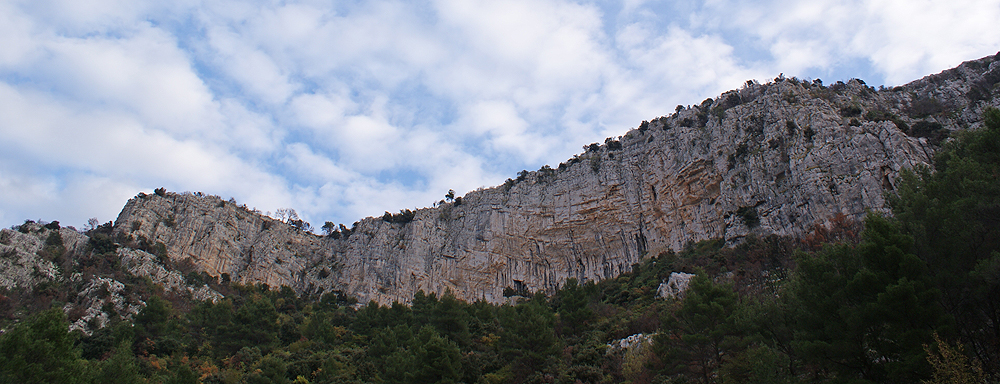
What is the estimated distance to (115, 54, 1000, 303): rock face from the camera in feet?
141

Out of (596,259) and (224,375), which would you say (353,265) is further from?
(224,375)

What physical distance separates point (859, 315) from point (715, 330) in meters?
5.76

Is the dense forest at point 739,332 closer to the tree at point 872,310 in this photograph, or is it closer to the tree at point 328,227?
the tree at point 872,310

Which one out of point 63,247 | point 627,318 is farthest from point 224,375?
point 63,247

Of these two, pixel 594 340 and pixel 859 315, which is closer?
pixel 859 315

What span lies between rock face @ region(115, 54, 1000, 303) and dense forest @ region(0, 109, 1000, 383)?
7.22m

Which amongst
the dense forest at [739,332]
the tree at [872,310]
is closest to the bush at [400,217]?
the dense forest at [739,332]

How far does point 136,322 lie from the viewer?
39312mm

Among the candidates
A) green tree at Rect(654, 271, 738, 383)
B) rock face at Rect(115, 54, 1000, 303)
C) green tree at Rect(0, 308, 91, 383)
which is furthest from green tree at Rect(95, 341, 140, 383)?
rock face at Rect(115, 54, 1000, 303)

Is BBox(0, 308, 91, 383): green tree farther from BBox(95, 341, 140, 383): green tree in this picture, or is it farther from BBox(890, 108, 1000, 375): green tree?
BBox(890, 108, 1000, 375): green tree

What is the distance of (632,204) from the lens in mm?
59125

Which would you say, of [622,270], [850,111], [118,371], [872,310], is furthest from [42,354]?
[850,111]

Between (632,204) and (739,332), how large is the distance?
40021 mm

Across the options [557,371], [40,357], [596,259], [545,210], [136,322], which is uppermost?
[545,210]
